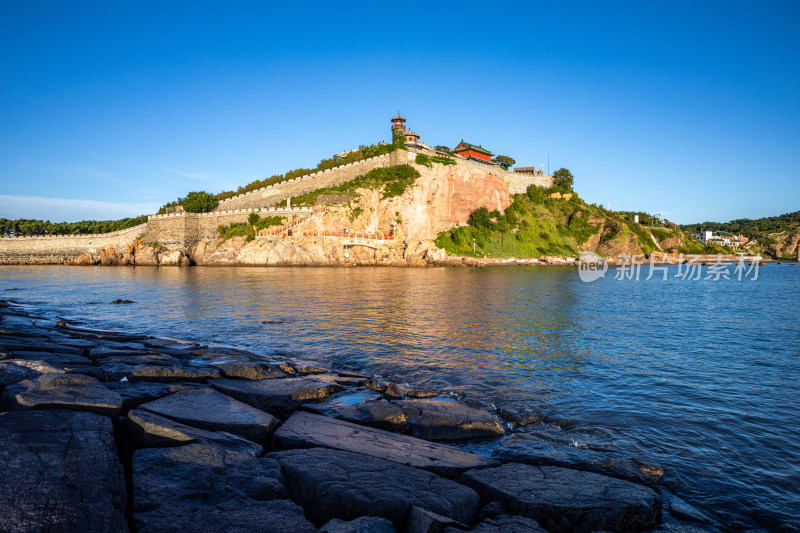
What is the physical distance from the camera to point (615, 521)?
4191mm

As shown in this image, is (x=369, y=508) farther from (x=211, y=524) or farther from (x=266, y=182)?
(x=266, y=182)

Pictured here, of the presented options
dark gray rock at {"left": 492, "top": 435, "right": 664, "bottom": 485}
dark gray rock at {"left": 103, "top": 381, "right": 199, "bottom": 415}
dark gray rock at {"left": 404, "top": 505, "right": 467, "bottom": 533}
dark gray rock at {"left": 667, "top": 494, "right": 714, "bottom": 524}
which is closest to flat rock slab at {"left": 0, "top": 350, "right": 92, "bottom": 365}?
dark gray rock at {"left": 103, "top": 381, "right": 199, "bottom": 415}

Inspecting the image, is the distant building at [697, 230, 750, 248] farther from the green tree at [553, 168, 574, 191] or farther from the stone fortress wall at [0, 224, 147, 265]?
the stone fortress wall at [0, 224, 147, 265]

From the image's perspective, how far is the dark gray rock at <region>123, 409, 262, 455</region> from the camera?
4703mm

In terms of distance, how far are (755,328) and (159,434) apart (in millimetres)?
21251

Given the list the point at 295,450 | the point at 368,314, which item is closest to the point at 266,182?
the point at 368,314

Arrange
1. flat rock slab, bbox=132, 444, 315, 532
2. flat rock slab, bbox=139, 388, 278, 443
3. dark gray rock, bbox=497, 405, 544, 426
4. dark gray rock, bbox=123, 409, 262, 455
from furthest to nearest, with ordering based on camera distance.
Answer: dark gray rock, bbox=497, 405, 544, 426 → flat rock slab, bbox=139, 388, 278, 443 → dark gray rock, bbox=123, 409, 262, 455 → flat rock slab, bbox=132, 444, 315, 532

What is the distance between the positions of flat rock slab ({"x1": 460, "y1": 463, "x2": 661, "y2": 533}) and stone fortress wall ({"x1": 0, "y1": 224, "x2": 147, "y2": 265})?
72459 mm

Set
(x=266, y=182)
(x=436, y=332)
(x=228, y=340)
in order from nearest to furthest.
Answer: (x=228, y=340) < (x=436, y=332) < (x=266, y=182)

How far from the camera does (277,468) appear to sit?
14.4 ft

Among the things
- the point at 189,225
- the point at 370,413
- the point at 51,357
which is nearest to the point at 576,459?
the point at 370,413

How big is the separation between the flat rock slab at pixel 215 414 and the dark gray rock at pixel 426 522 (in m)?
2.65

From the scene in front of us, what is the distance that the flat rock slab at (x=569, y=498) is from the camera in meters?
4.06

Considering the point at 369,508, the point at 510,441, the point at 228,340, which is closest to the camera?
the point at 369,508
